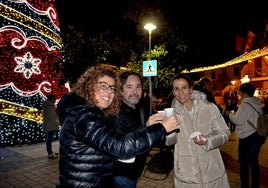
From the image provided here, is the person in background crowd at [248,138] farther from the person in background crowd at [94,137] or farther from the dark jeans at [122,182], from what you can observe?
the person in background crowd at [94,137]

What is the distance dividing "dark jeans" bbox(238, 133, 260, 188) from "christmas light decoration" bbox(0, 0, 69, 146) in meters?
6.84

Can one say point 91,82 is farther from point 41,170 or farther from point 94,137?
point 41,170

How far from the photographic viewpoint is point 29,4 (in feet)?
33.2

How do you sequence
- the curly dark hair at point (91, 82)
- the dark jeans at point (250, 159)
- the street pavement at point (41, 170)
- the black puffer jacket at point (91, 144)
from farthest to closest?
the street pavement at point (41, 170) → the dark jeans at point (250, 159) → the curly dark hair at point (91, 82) → the black puffer jacket at point (91, 144)

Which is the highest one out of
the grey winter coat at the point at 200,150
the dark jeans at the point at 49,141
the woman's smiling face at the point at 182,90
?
the woman's smiling face at the point at 182,90

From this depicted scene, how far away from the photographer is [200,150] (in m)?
2.97

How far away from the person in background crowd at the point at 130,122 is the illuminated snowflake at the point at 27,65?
295 inches

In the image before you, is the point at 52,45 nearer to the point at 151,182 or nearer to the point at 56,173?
the point at 56,173

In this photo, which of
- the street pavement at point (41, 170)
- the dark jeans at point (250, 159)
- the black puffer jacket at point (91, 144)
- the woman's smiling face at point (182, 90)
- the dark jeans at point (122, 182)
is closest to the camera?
the black puffer jacket at point (91, 144)

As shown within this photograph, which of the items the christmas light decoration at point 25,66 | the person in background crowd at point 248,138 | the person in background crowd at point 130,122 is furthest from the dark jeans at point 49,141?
the person in background crowd at point 130,122

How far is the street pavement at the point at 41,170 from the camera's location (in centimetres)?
589

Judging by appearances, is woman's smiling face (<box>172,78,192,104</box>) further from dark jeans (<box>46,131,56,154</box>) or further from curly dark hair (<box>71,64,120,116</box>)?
dark jeans (<box>46,131,56,154</box>)

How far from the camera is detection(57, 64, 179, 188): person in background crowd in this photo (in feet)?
6.40

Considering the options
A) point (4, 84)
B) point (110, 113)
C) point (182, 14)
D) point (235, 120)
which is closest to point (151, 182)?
point (235, 120)
